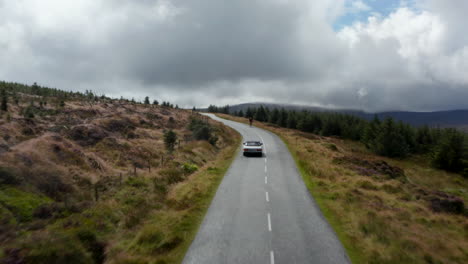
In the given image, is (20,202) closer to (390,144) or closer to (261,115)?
(390,144)

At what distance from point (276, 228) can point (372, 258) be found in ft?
11.5

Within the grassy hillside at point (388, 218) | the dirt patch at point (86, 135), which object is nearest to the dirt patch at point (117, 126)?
the dirt patch at point (86, 135)

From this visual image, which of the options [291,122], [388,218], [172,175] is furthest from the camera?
[291,122]

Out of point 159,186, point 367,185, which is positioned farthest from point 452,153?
point 159,186

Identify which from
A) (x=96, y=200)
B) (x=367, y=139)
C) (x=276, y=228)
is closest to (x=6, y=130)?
(x=96, y=200)

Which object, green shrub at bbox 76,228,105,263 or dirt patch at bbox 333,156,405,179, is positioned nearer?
green shrub at bbox 76,228,105,263

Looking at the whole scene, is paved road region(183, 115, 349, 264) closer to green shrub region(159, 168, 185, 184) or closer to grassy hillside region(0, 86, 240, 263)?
grassy hillside region(0, 86, 240, 263)

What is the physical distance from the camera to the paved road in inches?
319

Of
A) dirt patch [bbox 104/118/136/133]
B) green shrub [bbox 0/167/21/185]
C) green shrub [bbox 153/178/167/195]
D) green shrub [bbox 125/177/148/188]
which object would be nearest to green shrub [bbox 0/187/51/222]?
green shrub [bbox 0/167/21/185]

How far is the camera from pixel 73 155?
50.1 feet

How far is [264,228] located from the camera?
9.99m

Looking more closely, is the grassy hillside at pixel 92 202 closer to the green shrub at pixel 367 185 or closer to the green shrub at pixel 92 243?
the green shrub at pixel 92 243

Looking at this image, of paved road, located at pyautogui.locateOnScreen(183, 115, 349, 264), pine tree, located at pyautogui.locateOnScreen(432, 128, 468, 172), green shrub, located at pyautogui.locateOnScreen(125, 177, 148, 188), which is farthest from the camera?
pine tree, located at pyautogui.locateOnScreen(432, 128, 468, 172)

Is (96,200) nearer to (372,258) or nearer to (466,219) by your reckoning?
(372,258)
